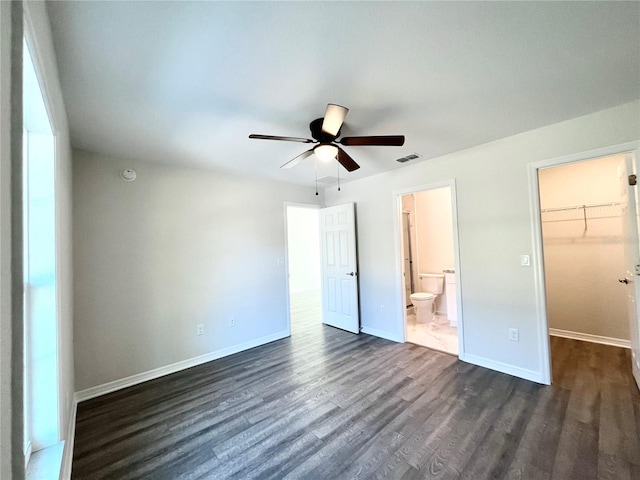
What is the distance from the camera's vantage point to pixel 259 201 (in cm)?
377

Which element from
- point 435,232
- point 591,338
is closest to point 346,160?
point 435,232

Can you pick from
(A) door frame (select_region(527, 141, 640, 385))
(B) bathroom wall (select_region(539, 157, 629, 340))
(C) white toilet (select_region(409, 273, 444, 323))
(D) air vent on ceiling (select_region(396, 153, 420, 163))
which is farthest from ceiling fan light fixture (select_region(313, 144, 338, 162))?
(C) white toilet (select_region(409, 273, 444, 323))

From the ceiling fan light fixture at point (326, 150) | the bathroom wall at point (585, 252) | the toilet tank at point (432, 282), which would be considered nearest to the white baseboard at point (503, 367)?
the bathroom wall at point (585, 252)

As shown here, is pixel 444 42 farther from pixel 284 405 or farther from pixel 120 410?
pixel 120 410

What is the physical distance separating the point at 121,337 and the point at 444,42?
365 cm

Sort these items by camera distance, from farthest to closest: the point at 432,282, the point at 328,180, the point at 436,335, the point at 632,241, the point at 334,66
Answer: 1. the point at 432,282
2. the point at 328,180
3. the point at 436,335
4. the point at 632,241
5. the point at 334,66

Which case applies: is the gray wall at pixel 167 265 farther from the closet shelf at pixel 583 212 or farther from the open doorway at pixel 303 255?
the closet shelf at pixel 583 212

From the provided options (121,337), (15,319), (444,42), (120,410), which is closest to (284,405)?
(120,410)

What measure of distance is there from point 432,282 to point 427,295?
0.50 meters

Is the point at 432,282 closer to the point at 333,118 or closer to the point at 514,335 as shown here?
the point at 514,335

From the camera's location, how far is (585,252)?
11.0ft

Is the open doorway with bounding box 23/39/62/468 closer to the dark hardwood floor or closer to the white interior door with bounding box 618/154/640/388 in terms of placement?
the dark hardwood floor

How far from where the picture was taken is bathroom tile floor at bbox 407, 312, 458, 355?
336 cm

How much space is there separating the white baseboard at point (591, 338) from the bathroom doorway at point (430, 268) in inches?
50.2
